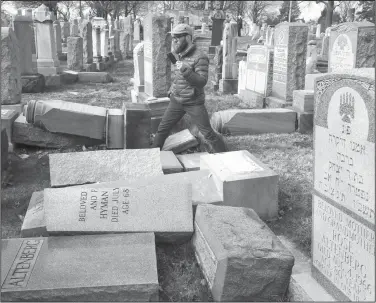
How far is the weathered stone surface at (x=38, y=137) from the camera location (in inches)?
275

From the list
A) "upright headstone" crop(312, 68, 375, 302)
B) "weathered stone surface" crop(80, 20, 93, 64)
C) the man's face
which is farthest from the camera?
"weathered stone surface" crop(80, 20, 93, 64)

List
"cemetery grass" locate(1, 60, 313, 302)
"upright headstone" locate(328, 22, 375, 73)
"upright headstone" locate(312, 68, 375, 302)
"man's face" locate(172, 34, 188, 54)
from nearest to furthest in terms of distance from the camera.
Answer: "upright headstone" locate(312, 68, 375, 302), "cemetery grass" locate(1, 60, 313, 302), "man's face" locate(172, 34, 188, 54), "upright headstone" locate(328, 22, 375, 73)

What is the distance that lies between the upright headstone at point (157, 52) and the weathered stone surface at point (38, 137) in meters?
2.50

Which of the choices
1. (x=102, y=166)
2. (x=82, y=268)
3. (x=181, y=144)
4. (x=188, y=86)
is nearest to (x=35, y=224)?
(x=82, y=268)

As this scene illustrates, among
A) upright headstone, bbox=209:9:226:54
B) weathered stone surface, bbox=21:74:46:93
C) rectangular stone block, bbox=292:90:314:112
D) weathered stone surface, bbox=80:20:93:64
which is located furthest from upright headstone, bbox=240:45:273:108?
upright headstone, bbox=209:9:226:54

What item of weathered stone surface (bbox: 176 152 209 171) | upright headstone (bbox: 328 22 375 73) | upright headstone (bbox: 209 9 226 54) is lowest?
weathered stone surface (bbox: 176 152 209 171)

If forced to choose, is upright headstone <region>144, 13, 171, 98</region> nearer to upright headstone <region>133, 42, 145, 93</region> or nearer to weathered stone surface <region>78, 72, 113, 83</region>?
upright headstone <region>133, 42, 145, 93</region>

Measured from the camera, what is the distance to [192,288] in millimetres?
3518

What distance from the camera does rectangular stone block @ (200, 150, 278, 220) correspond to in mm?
4566

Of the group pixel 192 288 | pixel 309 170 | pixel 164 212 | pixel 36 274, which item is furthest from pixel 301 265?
pixel 309 170

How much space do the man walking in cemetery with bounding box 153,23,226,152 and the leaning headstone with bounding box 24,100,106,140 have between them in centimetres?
96

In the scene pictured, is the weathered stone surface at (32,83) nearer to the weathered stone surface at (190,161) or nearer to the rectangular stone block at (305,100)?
the rectangular stone block at (305,100)

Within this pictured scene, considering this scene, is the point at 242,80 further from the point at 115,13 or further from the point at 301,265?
the point at 115,13

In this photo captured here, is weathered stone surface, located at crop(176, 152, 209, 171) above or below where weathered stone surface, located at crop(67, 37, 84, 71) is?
below
